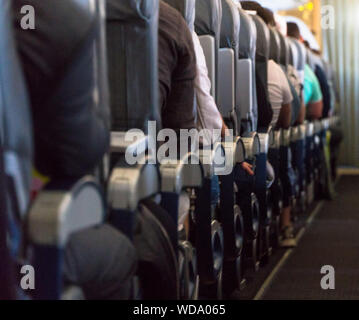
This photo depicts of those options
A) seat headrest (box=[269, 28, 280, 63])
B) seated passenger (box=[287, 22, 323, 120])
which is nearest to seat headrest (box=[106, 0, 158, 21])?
seat headrest (box=[269, 28, 280, 63])

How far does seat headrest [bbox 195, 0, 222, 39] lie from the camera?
2789 mm

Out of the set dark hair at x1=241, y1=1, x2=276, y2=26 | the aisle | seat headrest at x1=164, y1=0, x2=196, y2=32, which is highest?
dark hair at x1=241, y1=1, x2=276, y2=26

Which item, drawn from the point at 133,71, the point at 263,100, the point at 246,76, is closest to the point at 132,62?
the point at 133,71

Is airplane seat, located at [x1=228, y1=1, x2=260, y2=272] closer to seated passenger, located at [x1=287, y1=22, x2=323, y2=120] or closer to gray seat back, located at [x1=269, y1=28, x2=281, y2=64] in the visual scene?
gray seat back, located at [x1=269, y1=28, x2=281, y2=64]

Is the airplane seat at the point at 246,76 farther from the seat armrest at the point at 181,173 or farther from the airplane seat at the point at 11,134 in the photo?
the airplane seat at the point at 11,134

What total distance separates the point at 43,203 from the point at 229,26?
2090mm

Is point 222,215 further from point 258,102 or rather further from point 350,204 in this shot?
point 350,204

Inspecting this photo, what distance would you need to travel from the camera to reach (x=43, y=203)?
127cm

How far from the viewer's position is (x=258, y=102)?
388 cm

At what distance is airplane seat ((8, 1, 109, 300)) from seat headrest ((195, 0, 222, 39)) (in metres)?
1.52

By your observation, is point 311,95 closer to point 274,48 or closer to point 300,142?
point 300,142
